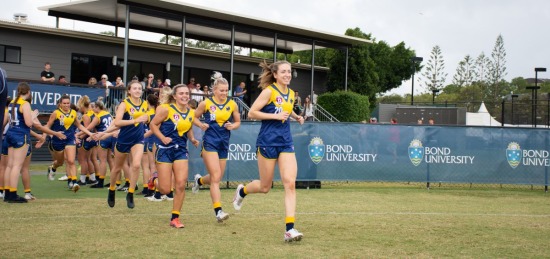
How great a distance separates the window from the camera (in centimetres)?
2661

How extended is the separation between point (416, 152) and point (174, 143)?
9.84 meters

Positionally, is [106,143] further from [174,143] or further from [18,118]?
[174,143]

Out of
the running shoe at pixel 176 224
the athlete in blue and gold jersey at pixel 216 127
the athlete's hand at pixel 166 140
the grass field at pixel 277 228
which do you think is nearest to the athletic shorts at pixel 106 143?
the grass field at pixel 277 228

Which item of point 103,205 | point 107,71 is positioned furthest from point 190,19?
point 103,205

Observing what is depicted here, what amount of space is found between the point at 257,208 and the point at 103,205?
290cm

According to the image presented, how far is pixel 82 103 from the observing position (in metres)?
16.2

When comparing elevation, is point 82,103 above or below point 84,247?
above

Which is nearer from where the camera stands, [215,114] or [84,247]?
[84,247]

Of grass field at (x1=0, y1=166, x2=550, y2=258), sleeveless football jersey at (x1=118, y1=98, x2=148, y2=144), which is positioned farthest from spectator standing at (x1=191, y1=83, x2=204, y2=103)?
sleeveless football jersey at (x1=118, y1=98, x2=148, y2=144)

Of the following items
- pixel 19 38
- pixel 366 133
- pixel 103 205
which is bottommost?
pixel 103 205

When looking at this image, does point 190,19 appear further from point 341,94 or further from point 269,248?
point 269,248

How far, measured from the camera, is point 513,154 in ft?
58.9

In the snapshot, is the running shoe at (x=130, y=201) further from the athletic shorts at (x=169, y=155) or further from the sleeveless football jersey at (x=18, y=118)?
the sleeveless football jersey at (x=18, y=118)

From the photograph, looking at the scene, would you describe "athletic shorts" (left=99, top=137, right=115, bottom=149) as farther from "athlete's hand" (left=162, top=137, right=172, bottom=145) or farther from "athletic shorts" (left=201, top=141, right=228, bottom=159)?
"athlete's hand" (left=162, top=137, right=172, bottom=145)
